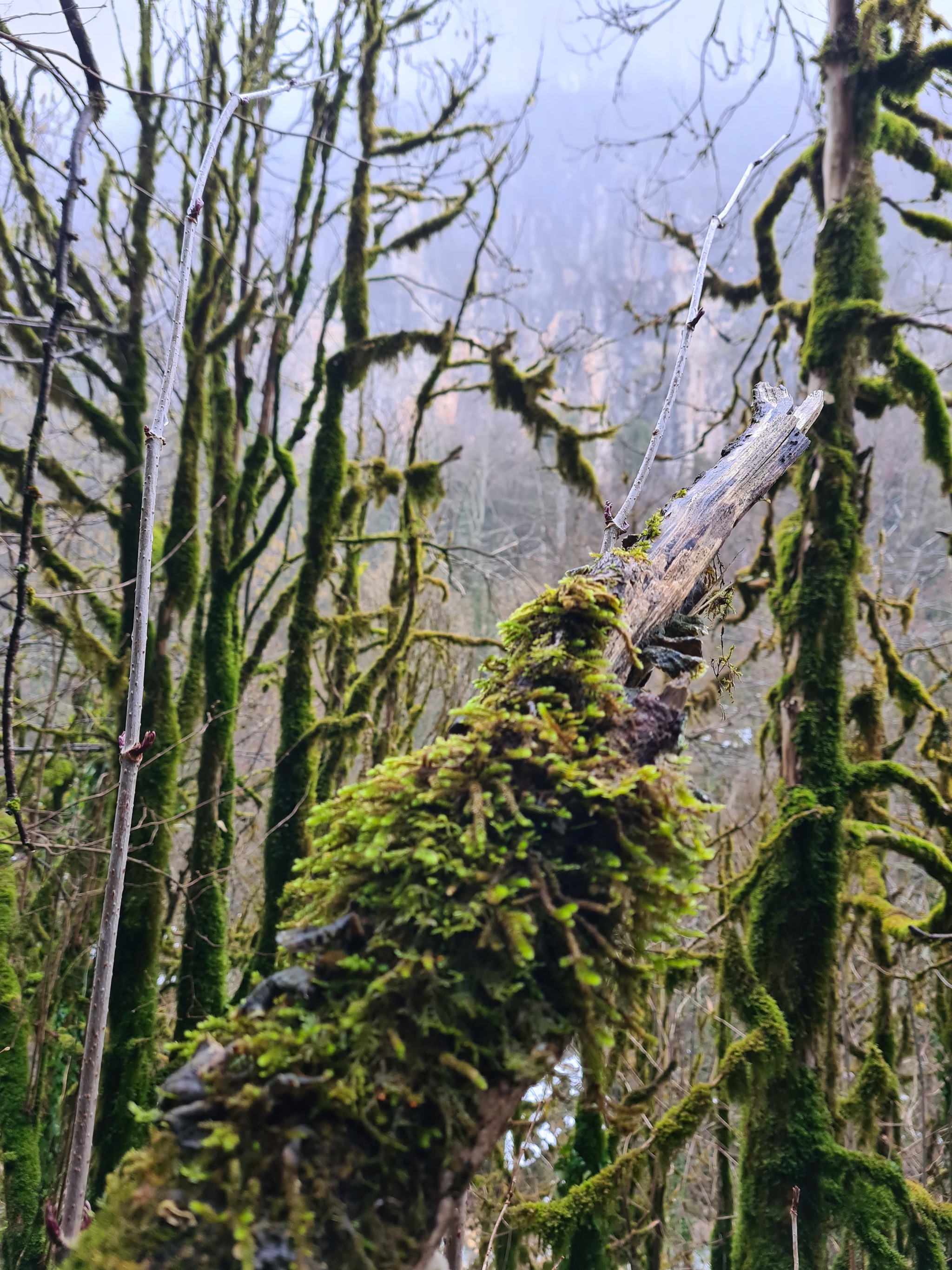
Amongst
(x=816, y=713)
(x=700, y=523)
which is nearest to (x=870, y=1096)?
(x=816, y=713)

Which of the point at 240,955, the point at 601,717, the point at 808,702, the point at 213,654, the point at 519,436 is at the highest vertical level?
the point at 519,436

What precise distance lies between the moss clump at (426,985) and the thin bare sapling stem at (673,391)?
2.27ft

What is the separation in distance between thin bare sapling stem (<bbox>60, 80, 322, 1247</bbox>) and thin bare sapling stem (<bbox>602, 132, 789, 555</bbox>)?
99cm

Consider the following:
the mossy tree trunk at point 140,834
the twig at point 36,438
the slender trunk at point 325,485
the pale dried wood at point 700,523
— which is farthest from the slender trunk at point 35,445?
the slender trunk at point 325,485

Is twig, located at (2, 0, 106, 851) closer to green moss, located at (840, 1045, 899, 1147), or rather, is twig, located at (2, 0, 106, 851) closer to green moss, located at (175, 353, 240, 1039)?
green moss, located at (175, 353, 240, 1039)

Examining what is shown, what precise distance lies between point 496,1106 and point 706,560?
125 cm

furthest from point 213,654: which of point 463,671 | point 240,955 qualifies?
point 463,671

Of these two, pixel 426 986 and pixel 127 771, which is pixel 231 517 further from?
pixel 426 986

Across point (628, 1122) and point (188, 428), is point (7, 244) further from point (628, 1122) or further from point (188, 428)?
point (628, 1122)

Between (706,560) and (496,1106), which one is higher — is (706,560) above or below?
above

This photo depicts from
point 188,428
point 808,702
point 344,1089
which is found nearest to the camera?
point 344,1089

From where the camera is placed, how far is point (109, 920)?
117cm

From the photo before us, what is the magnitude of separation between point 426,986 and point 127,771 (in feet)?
2.43

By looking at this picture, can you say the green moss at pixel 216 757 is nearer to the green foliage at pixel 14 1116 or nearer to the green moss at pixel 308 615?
the green moss at pixel 308 615
